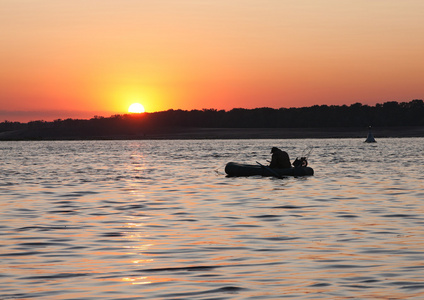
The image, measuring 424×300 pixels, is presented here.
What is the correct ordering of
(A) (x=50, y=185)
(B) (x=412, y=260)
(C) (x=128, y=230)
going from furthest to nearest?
(A) (x=50, y=185), (C) (x=128, y=230), (B) (x=412, y=260)

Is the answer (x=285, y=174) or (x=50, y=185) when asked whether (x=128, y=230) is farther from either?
(x=285, y=174)

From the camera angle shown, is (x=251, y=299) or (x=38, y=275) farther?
(x=38, y=275)

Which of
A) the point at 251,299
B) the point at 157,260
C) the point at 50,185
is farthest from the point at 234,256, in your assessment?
the point at 50,185

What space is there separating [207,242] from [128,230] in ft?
9.51

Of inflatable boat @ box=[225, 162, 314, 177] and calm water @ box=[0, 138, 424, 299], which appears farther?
inflatable boat @ box=[225, 162, 314, 177]

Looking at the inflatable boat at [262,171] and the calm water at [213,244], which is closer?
the calm water at [213,244]

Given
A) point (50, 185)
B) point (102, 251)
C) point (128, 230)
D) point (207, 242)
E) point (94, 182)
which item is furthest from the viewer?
point (94, 182)

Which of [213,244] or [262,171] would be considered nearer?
[213,244]

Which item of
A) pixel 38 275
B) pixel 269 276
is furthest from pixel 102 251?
pixel 269 276

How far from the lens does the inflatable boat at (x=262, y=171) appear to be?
38812mm

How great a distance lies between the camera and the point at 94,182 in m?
37.7

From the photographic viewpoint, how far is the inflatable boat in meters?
38.8

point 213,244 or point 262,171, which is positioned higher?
point 262,171

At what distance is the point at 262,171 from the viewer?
39.4 meters
